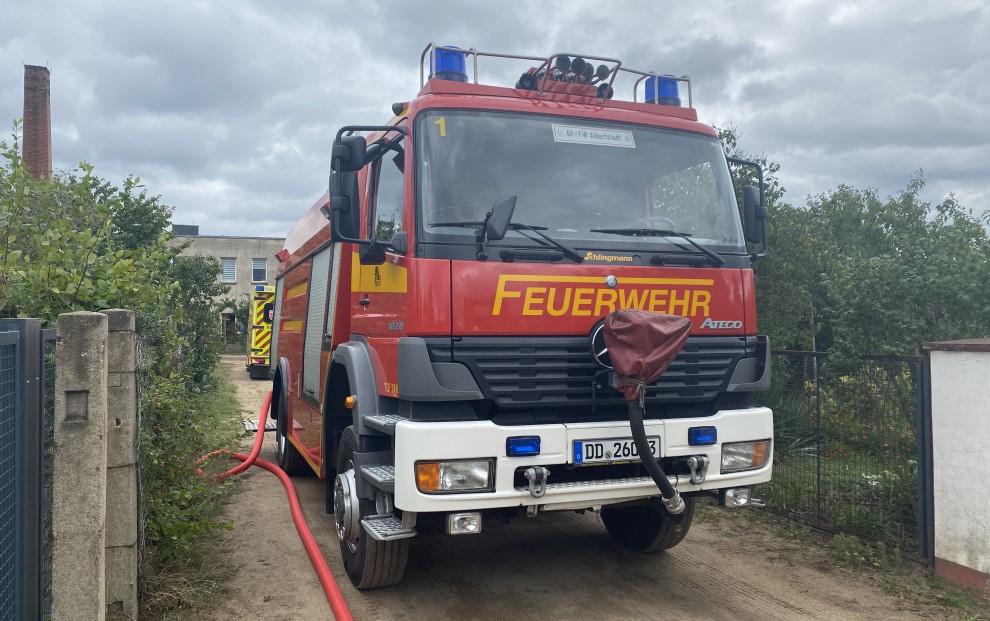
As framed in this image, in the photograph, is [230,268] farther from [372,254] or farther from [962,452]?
[962,452]

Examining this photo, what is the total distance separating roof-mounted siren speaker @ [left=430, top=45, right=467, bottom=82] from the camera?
15.9 feet

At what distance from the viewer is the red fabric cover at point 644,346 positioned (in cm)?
411

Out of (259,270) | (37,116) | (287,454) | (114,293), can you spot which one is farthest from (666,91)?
(259,270)

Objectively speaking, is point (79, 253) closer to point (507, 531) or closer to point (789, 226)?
point (507, 531)

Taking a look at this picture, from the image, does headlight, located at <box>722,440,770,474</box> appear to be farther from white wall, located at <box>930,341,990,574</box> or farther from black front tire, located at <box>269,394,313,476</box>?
black front tire, located at <box>269,394,313,476</box>

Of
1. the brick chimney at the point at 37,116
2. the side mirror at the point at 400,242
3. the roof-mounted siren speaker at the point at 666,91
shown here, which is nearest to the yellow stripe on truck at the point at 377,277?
the side mirror at the point at 400,242

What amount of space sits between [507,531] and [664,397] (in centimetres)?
246

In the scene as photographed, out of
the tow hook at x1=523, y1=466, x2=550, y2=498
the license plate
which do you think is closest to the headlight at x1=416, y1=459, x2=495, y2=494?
the tow hook at x1=523, y1=466, x2=550, y2=498

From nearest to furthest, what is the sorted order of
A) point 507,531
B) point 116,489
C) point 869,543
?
point 116,489 < point 869,543 < point 507,531

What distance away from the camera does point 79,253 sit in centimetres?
438

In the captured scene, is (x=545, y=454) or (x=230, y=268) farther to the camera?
(x=230, y=268)

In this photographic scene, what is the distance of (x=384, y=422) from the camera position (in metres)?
4.31

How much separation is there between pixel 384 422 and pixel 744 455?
2.18m

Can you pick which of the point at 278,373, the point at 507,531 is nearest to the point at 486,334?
the point at 507,531
